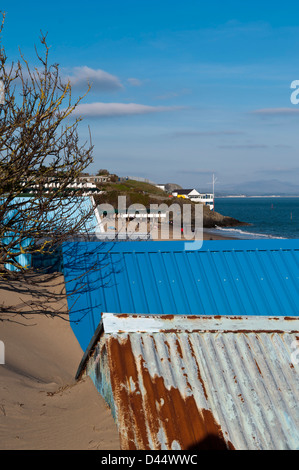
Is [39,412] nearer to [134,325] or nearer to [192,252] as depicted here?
[134,325]

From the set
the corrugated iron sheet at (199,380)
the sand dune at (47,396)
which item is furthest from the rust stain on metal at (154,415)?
the sand dune at (47,396)

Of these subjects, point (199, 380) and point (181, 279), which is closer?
point (199, 380)

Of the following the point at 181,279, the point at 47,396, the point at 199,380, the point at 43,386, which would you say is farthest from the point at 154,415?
the point at 181,279

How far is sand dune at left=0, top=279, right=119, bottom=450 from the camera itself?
486 cm

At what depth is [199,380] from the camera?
5.24 metres

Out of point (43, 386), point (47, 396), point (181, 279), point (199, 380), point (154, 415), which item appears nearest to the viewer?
point (154, 415)

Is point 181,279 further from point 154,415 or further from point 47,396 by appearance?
point 154,415

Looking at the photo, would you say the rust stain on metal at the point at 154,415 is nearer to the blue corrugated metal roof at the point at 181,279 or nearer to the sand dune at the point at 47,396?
Result: the sand dune at the point at 47,396

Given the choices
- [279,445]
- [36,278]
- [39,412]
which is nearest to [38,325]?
[36,278]

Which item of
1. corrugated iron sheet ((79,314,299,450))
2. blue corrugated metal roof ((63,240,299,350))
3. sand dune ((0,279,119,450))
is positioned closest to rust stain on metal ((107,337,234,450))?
corrugated iron sheet ((79,314,299,450))

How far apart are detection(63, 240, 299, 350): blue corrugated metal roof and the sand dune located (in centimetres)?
98

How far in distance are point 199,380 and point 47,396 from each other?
2.51 metres

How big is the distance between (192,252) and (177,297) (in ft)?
4.82
